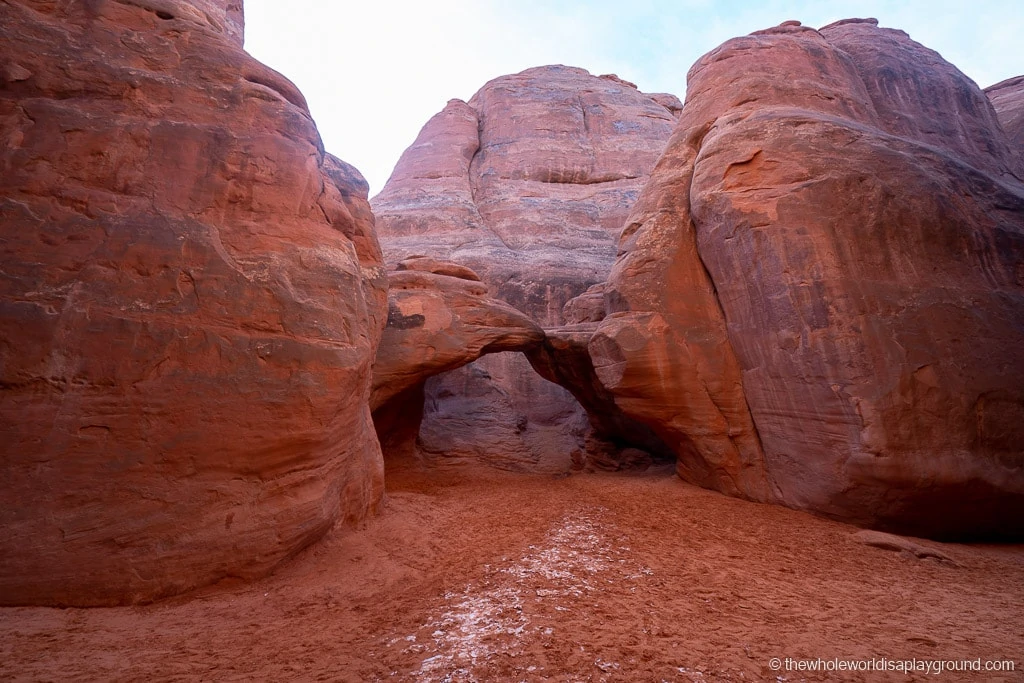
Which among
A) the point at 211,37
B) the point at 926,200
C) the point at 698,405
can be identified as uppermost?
the point at 211,37

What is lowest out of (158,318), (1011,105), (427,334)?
(158,318)

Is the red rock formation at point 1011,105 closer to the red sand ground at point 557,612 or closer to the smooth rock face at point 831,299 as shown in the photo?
the smooth rock face at point 831,299

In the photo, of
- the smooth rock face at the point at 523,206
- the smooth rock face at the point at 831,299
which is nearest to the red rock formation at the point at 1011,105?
the smooth rock face at the point at 831,299

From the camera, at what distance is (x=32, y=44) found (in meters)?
4.57

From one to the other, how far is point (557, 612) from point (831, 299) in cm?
504

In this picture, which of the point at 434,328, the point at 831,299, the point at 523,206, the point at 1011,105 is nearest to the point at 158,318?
the point at 434,328

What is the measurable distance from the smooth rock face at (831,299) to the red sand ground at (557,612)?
0.86 metres

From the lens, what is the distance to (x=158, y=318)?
14.0 feet

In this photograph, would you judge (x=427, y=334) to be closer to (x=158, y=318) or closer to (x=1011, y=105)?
(x=158, y=318)

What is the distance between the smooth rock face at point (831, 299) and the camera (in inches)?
234

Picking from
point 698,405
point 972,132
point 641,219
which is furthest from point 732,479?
point 972,132

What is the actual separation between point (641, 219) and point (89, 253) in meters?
7.29

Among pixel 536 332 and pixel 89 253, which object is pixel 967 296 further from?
pixel 89 253

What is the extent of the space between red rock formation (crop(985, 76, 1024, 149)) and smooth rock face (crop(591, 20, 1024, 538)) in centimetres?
401
